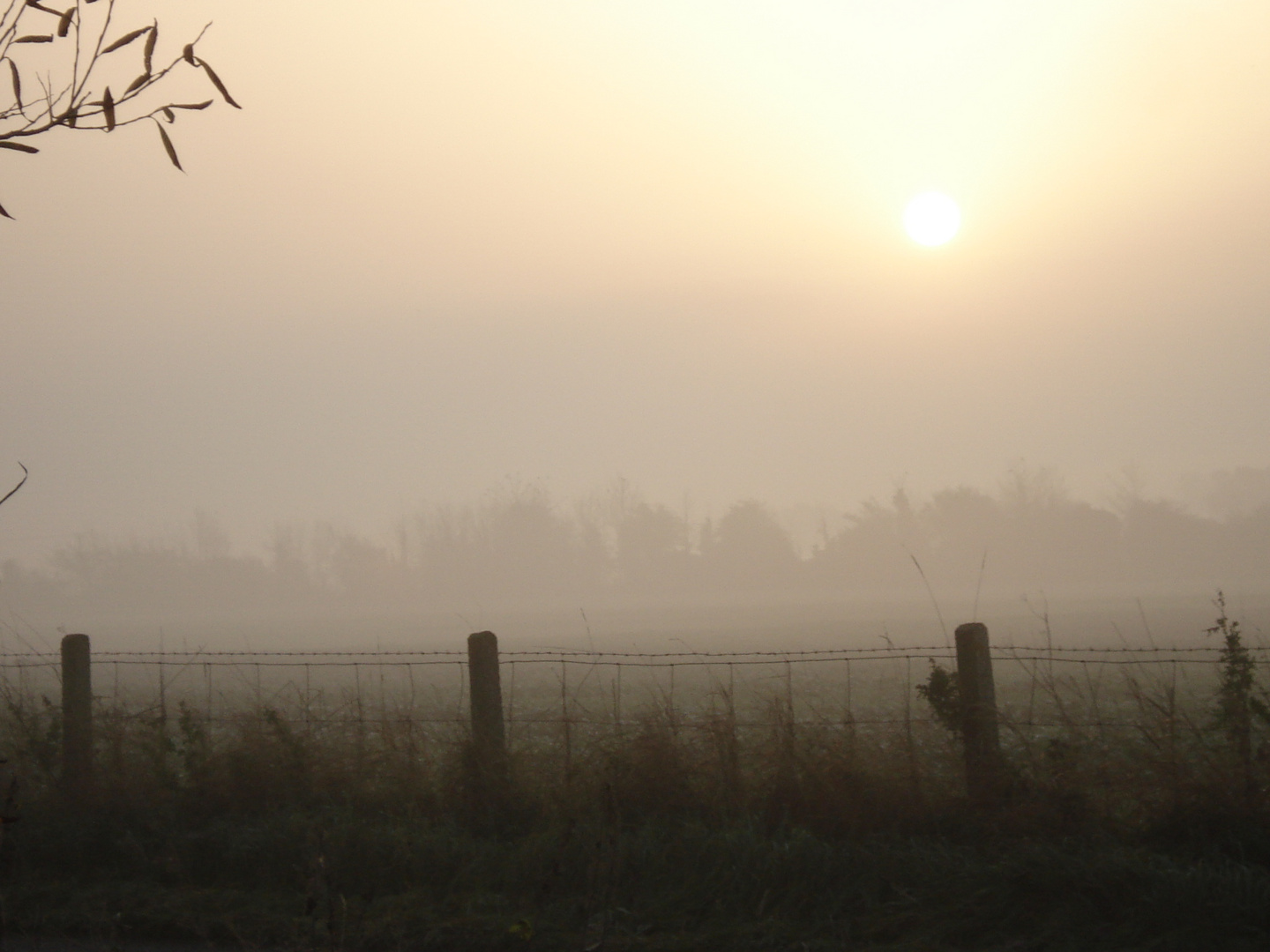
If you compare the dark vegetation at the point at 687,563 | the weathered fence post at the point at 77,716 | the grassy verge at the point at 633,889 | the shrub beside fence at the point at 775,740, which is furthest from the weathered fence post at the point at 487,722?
the dark vegetation at the point at 687,563

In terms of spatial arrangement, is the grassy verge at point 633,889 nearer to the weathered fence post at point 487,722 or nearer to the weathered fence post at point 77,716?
the weathered fence post at point 487,722

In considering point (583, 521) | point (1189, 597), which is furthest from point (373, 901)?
point (583, 521)

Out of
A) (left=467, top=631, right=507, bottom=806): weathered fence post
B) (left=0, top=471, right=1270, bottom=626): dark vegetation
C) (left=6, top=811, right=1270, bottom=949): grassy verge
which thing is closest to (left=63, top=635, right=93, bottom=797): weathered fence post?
(left=6, top=811, right=1270, bottom=949): grassy verge

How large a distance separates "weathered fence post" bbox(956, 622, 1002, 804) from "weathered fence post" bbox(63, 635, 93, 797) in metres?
6.38

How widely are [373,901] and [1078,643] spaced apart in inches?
1405

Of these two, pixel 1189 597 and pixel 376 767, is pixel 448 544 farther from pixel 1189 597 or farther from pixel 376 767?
pixel 376 767

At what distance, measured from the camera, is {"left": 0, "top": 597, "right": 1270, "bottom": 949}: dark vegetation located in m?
4.70

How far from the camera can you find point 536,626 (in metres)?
72.5

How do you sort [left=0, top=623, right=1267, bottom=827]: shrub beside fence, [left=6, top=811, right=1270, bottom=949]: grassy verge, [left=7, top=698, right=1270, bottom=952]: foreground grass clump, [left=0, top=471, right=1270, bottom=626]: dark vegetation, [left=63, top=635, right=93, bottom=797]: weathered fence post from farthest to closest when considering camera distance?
[left=0, top=471, right=1270, bottom=626]: dark vegetation
[left=63, top=635, right=93, bottom=797]: weathered fence post
[left=0, top=623, right=1267, bottom=827]: shrub beside fence
[left=7, top=698, right=1270, bottom=952]: foreground grass clump
[left=6, top=811, right=1270, bottom=949]: grassy verge

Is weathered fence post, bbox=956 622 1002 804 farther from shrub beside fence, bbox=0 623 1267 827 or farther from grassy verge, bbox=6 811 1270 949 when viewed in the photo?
grassy verge, bbox=6 811 1270 949

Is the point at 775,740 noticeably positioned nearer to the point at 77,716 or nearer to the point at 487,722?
the point at 487,722

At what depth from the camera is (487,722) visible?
6.97m

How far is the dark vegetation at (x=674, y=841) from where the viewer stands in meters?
4.70

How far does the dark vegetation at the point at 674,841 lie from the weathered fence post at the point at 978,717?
12 cm
